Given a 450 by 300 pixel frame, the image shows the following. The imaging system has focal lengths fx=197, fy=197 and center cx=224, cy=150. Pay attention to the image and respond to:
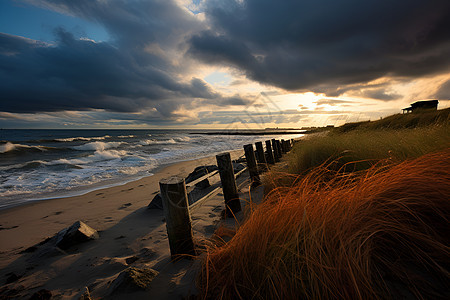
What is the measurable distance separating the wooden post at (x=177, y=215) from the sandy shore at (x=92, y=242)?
0.66ft

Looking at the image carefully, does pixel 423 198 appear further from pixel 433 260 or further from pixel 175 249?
pixel 175 249

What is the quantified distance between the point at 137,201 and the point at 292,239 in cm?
478

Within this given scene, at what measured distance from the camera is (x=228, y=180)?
3.74 meters

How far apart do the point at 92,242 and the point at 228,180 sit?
95.9 inches

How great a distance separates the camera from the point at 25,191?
658 centimetres

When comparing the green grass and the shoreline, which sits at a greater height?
the green grass

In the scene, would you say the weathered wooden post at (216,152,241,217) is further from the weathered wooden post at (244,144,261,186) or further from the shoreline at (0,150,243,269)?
the shoreline at (0,150,243,269)

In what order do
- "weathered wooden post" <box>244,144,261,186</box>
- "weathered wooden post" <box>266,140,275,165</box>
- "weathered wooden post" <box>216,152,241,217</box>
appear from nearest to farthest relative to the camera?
1. "weathered wooden post" <box>216,152,241,217</box>
2. "weathered wooden post" <box>244,144,261,186</box>
3. "weathered wooden post" <box>266,140,275,165</box>

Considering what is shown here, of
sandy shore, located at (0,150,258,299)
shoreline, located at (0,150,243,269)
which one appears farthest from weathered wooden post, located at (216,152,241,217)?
shoreline, located at (0,150,243,269)

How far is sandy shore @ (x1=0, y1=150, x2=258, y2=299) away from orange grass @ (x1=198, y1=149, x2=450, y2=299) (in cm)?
86

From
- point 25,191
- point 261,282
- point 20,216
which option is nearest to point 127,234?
point 261,282

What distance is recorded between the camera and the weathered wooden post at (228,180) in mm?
3658

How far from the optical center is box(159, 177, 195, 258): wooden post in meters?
2.27

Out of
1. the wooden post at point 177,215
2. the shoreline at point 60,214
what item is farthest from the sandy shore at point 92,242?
the wooden post at point 177,215
